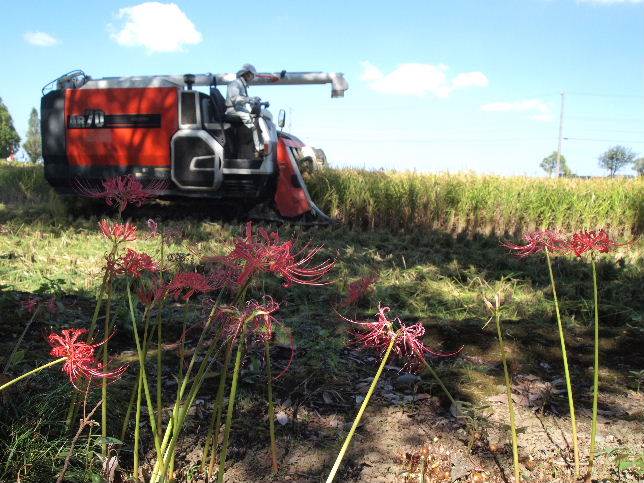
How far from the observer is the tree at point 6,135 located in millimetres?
69812

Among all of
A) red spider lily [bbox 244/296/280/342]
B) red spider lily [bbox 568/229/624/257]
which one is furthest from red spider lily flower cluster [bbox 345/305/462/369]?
red spider lily [bbox 568/229/624/257]

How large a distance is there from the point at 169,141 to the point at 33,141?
82.8m

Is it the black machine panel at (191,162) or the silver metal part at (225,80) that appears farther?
the silver metal part at (225,80)

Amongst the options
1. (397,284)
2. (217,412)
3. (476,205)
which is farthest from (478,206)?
(217,412)

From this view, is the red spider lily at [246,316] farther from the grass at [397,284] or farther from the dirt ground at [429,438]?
the dirt ground at [429,438]

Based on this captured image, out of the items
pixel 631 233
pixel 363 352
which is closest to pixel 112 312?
pixel 363 352

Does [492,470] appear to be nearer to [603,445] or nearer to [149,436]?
[603,445]

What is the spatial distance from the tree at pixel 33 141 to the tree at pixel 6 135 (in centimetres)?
232

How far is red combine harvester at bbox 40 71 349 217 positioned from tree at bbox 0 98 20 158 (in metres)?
70.0

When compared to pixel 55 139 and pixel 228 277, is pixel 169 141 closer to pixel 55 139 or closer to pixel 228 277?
pixel 55 139

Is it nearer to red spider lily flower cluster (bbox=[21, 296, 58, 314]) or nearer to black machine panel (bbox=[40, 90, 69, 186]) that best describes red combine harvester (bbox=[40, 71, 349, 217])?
black machine panel (bbox=[40, 90, 69, 186])

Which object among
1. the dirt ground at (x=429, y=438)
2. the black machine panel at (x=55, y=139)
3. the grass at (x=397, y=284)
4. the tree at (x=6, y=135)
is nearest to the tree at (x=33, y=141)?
the tree at (x=6, y=135)

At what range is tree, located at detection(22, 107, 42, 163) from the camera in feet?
244

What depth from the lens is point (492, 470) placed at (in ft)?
6.25
